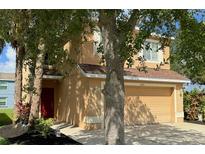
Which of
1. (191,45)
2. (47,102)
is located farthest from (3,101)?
(191,45)

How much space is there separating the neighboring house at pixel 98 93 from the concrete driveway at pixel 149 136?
4.81 ft

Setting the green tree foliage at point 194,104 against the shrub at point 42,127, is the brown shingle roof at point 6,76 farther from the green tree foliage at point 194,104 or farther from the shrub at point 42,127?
the shrub at point 42,127

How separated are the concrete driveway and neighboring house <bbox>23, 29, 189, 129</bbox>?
1.47 m

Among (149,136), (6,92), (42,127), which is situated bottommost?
(149,136)

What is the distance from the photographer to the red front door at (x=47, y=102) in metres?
23.1

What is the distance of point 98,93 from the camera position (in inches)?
756

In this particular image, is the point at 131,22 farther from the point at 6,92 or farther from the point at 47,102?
the point at 6,92

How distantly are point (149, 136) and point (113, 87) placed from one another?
22.4 ft

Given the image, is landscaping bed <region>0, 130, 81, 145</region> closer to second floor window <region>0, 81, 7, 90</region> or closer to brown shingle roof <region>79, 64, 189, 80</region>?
brown shingle roof <region>79, 64, 189, 80</region>

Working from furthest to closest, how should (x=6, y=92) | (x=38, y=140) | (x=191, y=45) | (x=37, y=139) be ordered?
(x=6, y=92)
(x=37, y=139)
(x=38, y=140)
(x=191, y=45)
